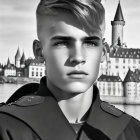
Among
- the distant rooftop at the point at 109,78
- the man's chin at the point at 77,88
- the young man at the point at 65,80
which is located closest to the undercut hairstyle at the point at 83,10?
the young man at the point at 65,80

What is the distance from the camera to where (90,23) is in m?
0.88

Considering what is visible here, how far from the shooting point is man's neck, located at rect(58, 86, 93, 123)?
0.92 metres

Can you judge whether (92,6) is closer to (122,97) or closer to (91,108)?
(91,108)

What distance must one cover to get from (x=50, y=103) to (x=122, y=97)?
2248cm

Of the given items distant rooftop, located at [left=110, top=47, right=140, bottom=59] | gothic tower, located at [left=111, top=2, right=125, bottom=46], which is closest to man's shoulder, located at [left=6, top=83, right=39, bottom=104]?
distant rooftop, located at [left=110, top=47, right=140, bottom=59]

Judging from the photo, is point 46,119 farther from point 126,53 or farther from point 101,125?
point 126,53

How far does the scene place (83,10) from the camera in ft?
2.85

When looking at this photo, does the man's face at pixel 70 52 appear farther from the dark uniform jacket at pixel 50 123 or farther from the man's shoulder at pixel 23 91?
the man's shoulder at pixel 23 91

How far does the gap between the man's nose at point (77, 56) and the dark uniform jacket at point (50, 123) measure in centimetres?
10

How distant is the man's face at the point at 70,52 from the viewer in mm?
870

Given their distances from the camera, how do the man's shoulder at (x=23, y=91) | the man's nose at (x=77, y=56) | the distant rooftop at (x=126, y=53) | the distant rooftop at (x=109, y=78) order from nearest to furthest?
the man's nose at (x=77, y=56) → the man's shoulder at (x=23, y=91) → the distant rooftop at (x=109, y=78) → the distant rooftop at (x=126, y=53)

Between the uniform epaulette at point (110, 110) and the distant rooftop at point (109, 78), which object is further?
the distant rooftop at point (109, 78)

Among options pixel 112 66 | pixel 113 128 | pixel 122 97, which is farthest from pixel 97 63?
pixel 112 66

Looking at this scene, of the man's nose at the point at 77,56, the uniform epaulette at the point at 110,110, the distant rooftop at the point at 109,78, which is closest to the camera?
the man's nose at the point at 77,56
